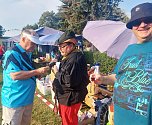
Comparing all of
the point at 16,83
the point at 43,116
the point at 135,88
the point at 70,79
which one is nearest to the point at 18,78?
the point at 16,83

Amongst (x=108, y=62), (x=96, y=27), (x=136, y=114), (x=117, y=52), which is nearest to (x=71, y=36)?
(x=136, y=114)

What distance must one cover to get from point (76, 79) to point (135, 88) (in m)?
1.76

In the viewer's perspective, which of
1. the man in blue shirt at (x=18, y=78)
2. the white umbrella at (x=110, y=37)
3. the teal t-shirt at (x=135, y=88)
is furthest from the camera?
the white umbrella at (x=110, y=37)

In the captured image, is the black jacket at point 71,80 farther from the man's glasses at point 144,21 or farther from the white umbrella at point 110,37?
the white umbrella at point 110,37

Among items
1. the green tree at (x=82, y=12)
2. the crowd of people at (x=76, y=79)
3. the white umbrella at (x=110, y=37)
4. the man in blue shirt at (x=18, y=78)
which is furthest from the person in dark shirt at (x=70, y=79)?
the green tree at (x=82, y=12)

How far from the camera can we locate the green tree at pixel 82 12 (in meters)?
31.6

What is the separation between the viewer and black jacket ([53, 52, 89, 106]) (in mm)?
3568

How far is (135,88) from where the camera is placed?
1.90 meters

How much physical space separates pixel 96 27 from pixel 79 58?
4.04 metres

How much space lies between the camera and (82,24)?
31.2 metres

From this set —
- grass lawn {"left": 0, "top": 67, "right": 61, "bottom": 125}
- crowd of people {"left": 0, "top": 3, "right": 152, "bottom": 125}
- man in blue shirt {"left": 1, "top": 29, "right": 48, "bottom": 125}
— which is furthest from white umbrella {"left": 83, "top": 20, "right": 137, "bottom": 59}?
man in blue shirt {"left": 1, "top": 29, "right": 48, "bottom": 125}

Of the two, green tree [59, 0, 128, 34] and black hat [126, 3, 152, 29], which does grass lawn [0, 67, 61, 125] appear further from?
green tree [59, 0, 128, 34]

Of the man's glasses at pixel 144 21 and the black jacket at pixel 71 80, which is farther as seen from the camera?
the black jacket at pixel 71 80

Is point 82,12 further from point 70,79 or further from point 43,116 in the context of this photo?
point 70,79
